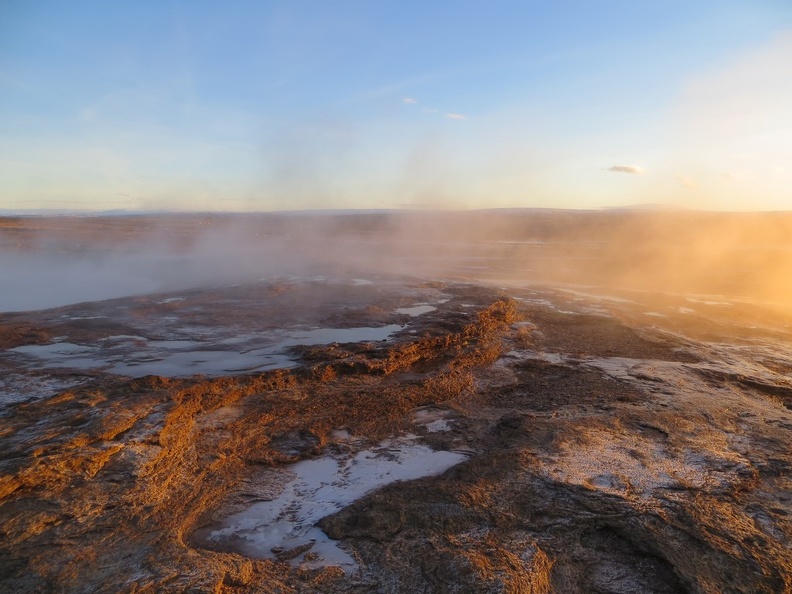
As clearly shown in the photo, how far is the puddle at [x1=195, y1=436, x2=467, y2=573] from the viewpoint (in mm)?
3215

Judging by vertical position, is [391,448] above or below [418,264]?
below

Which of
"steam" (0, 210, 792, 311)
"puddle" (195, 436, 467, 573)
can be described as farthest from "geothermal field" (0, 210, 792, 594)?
"steam" (0, 210, 792, 311)

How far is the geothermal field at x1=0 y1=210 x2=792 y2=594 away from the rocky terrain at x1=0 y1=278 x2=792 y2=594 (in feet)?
0.07

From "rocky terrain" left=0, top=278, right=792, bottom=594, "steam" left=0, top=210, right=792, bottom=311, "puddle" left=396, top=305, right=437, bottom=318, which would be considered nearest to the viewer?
"rocky terrain" left=0, top=278, right=792, bottom=594

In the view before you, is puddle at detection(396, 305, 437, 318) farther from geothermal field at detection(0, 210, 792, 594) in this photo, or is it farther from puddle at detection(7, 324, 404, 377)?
puddle at detection(7, 324, 404, 377)

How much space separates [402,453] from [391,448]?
142mm

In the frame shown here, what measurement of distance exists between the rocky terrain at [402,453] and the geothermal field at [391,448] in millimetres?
22

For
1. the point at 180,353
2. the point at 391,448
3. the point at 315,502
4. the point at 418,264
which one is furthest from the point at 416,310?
the point at 418,264

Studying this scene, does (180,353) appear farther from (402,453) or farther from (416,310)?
(416,310)

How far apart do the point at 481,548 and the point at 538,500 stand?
0.76 meters

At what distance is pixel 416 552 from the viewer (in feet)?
10.2

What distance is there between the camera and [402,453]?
15.1 ft

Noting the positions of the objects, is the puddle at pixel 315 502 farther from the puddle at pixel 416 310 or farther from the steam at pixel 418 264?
the steam at pixel 418 264

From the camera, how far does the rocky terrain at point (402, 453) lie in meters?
2.95
